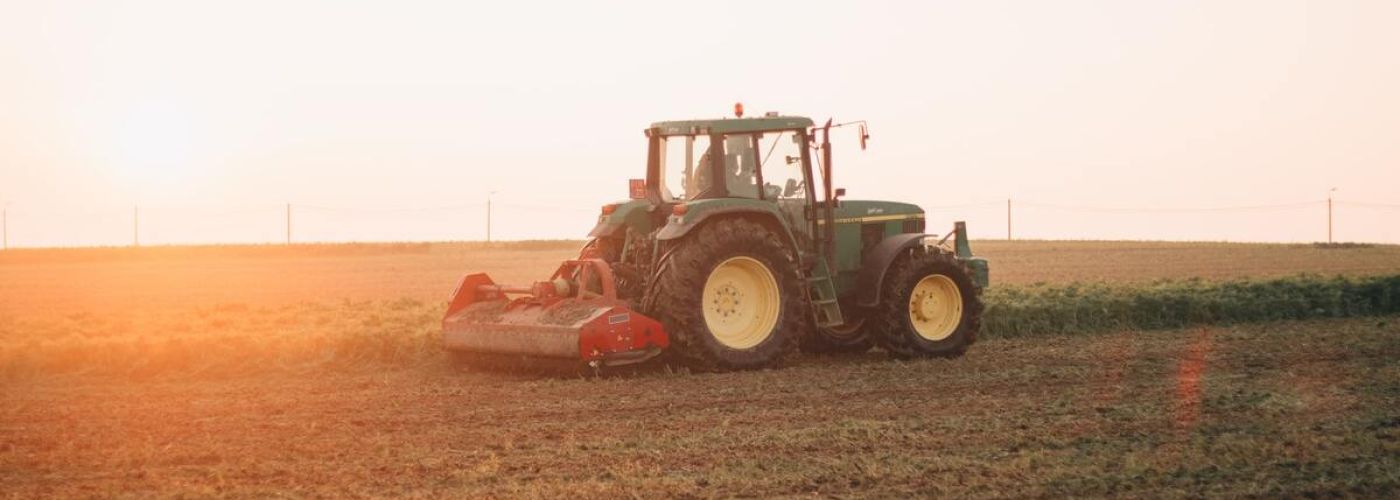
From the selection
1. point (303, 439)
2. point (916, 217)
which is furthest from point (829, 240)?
point (303, 439)

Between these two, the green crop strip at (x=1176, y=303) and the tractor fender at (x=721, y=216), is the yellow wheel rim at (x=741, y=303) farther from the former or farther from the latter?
the green crop strip at (x=1176, y=303)

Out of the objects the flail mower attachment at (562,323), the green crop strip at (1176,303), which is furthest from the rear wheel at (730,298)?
the green crop strip at (1176,303)

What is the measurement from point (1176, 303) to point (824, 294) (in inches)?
244

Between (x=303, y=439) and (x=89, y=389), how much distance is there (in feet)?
12.6

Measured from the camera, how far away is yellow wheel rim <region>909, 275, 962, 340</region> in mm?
14617

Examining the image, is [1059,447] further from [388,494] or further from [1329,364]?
[1329,364]

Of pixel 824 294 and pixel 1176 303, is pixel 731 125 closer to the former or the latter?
pixel 824 294

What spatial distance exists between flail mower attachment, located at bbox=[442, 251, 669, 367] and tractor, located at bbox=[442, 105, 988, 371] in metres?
0.01

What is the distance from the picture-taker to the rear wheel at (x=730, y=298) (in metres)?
12.8

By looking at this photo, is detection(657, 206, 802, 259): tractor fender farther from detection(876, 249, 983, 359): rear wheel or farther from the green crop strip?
the green crop strip

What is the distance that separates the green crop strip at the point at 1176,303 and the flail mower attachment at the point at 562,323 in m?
5.61

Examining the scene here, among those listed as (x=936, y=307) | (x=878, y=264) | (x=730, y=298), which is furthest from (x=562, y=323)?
(x=936, y=307)

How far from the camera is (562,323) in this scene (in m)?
12.8

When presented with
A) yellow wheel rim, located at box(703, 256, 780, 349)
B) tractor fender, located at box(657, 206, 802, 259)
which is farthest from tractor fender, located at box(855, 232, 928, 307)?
yellow wheel rim, located at box(703, 256, 780, 349)
